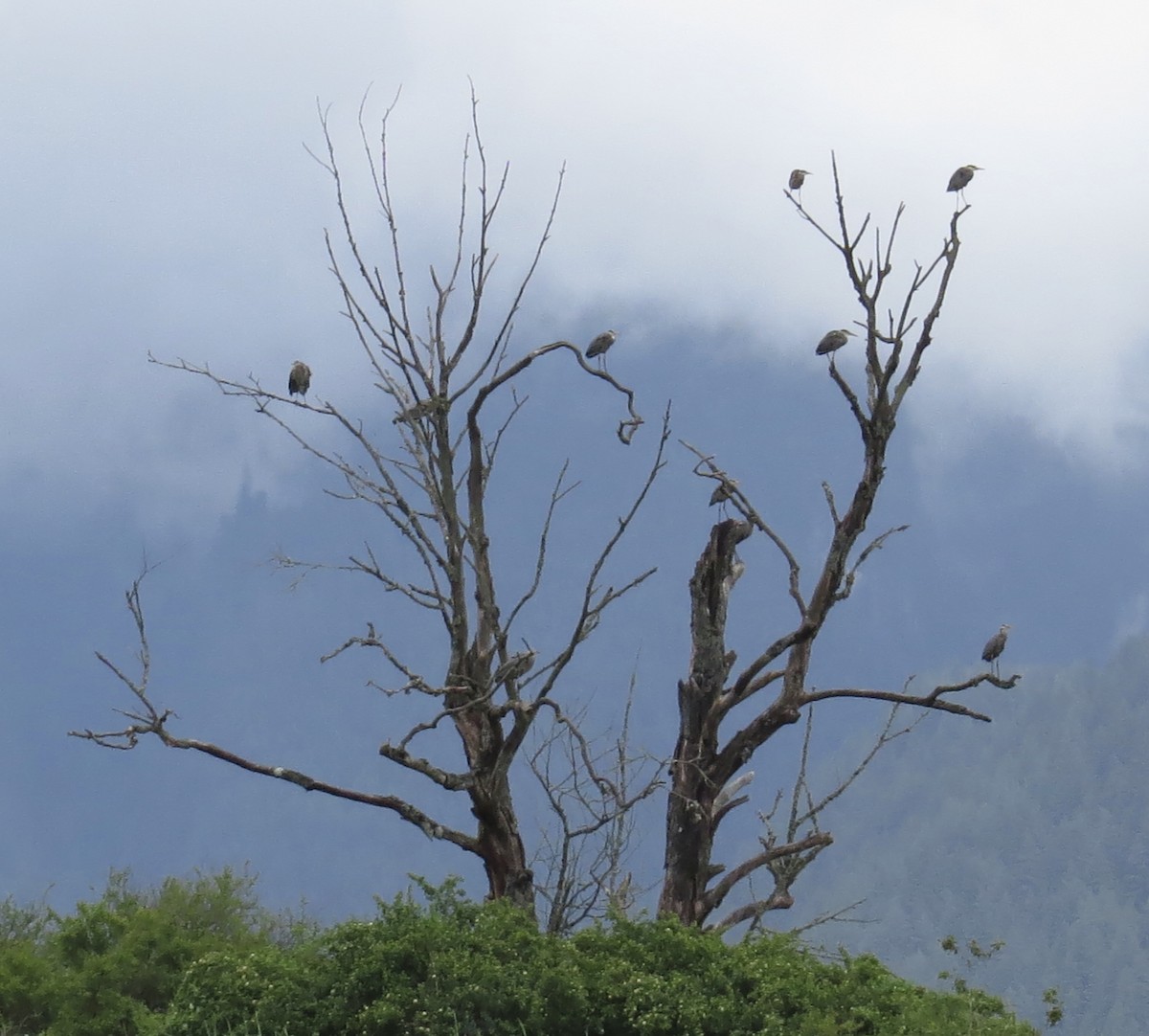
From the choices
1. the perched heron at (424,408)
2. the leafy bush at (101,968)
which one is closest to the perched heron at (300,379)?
the perched heron at (424,408)

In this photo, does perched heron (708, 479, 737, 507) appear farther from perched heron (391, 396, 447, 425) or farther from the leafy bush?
the leafy bush

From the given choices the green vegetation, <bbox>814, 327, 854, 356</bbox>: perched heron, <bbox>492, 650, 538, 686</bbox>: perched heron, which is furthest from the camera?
<bbox>814, 327, 854, 356</bbox>: perched heron

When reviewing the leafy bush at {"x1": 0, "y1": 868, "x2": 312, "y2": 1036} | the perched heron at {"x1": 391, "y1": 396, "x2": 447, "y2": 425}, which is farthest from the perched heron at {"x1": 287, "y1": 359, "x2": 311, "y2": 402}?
the leafy bush at {"x1": 0, "y1": 868, "x2": 312, "y2": 1036}

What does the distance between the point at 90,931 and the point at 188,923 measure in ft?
4.43

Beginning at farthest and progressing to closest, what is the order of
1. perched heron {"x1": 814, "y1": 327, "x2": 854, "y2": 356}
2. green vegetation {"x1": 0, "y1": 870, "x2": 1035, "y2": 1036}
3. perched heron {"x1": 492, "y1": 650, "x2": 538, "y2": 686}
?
perched heron {"x1": 814, "y1": 327, "x2": 854, "y2": 356} → perched heron {"x1": 492, "y1": 650, "x2": 538, "y2": 686} → green vegetation {"x1": 0, "y1": 870, "x2": 1035, "y2": 1036}

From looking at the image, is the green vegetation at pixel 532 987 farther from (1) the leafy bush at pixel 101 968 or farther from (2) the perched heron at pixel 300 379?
(2) the perched heron at pixel 300 379

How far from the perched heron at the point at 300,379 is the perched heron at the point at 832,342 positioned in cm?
357

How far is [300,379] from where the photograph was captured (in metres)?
9.39

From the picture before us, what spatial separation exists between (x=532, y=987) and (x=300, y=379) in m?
4.79

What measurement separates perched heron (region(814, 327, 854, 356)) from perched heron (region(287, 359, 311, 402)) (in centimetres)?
357

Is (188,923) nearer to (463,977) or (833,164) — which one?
(463,977)

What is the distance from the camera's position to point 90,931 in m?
8.59

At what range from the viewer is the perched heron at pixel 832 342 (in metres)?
10.2

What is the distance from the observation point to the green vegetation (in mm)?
5727
